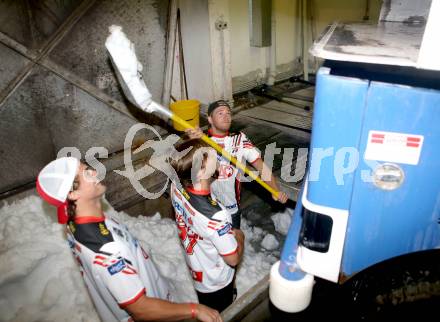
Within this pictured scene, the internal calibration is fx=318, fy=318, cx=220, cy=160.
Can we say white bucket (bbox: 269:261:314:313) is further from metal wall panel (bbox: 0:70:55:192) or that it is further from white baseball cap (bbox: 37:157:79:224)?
metal wall panel (bbox: 0:70:55:192)

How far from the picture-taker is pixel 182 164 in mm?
2426

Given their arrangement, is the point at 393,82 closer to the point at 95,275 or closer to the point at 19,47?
the point at 95,275

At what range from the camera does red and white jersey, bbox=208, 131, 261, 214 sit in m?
3.68

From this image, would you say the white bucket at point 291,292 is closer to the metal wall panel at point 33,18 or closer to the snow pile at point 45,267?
the snow pile at point 45,267

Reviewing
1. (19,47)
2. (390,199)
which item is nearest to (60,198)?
(390,199)

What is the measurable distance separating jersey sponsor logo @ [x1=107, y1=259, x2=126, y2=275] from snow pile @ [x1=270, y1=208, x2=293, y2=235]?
337cm

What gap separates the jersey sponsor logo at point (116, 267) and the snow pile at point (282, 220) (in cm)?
337

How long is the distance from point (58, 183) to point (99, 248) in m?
0.50

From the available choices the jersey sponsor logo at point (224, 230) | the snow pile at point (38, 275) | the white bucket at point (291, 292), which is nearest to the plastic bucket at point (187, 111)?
the snow pile at point (38, 275)

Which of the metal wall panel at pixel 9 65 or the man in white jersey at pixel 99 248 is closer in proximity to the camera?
the man in white jersey at pixel 99 248

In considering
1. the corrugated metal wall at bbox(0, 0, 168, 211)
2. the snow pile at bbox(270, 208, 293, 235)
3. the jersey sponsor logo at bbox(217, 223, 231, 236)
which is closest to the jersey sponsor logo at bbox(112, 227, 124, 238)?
the jersey sponsor logo at bbox(217, 223, 231, 236)

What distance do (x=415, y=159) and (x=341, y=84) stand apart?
47cm

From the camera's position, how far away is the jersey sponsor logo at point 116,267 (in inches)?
76.9

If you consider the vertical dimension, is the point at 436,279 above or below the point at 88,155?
above
